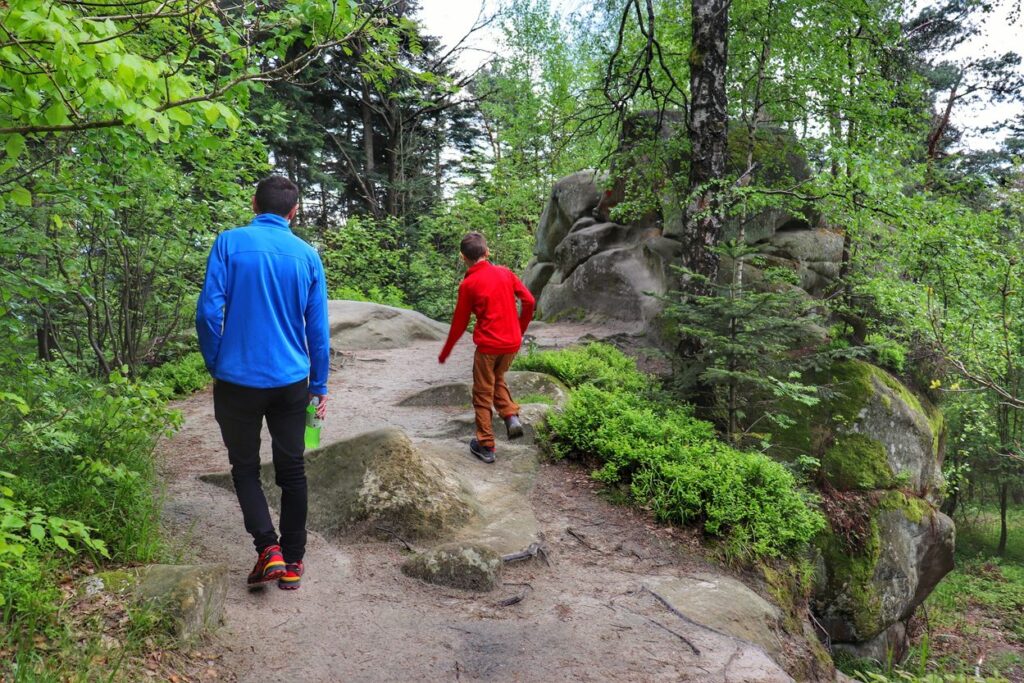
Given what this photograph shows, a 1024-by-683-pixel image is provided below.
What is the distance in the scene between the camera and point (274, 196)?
3.92m

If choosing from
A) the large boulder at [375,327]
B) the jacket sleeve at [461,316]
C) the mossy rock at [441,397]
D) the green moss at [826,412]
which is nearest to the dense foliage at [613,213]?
the green moss at [826,412]

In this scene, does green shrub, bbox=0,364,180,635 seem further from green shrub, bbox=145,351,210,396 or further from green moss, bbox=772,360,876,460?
green moss, bbox=772,360,876,460

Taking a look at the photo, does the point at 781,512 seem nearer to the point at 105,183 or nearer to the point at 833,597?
the point at 833,597

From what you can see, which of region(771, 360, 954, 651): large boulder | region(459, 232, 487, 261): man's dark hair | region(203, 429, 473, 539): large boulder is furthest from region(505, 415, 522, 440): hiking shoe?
region(771, 360, 954, 651): large boulder

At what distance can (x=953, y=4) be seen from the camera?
45.6 feet

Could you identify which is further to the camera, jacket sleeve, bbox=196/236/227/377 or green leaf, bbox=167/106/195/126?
jacket sleeve, bbox=196/236/227/377

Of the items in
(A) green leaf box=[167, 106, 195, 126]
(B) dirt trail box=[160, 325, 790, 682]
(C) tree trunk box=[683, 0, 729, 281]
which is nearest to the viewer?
(A) green leaf box=[167, 106, 195, 126]

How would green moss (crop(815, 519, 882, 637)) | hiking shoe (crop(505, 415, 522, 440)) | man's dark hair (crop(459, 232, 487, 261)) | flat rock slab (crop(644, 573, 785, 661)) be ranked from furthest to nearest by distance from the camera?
green moss (crop(815, 519, 882, 637)), hiking shoe (crop(505, 415, 522, 440)), man's dark hair (crop(459, 232, 487, 261)), flat rock slab (crop(644, 573, 785, 661))

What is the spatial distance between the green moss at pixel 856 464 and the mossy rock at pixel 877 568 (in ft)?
0.65

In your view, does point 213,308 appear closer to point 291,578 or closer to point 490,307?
point 291,578

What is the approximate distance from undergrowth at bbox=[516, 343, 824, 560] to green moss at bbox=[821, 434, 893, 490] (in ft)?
5.43

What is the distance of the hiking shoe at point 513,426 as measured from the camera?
22.6ft

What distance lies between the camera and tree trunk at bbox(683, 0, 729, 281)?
7895 millimetres

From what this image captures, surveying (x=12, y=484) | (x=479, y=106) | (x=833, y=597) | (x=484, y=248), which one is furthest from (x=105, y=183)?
(x=479, y=106)
